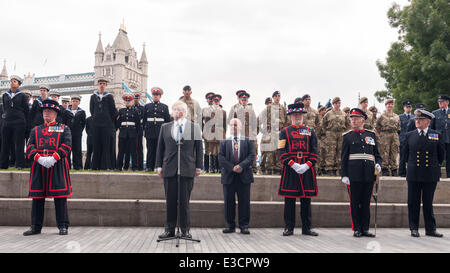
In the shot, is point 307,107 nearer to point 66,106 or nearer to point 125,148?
point 125,148

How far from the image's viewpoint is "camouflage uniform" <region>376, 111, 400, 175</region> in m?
11.9

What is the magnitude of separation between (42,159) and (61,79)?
103915mm

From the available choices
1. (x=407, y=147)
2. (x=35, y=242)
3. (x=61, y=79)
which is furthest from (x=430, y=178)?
(x=61, y=79)

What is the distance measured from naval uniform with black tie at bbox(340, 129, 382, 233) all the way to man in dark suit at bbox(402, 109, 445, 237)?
2.60 feet

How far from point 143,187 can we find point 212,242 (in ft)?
9.06

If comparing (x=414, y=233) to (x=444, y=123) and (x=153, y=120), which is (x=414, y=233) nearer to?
(x=444, y=123)

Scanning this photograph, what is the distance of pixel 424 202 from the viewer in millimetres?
7910

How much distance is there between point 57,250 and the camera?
5.93m

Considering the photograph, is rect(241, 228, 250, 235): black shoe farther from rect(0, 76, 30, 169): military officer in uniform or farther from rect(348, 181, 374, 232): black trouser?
rect(0, 76, 30, 169): military officer in uniform

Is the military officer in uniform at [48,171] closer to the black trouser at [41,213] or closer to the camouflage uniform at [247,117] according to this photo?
the black trouser at [41,213]

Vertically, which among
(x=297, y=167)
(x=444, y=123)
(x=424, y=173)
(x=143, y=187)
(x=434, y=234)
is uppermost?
(x=444, y=123)

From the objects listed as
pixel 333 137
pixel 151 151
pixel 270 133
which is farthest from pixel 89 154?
pixel 333 137

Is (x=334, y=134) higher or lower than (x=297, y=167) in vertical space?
higher

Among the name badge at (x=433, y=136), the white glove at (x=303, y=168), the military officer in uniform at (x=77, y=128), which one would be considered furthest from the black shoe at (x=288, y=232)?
the military officer in uniform at (x=77, y=128)
